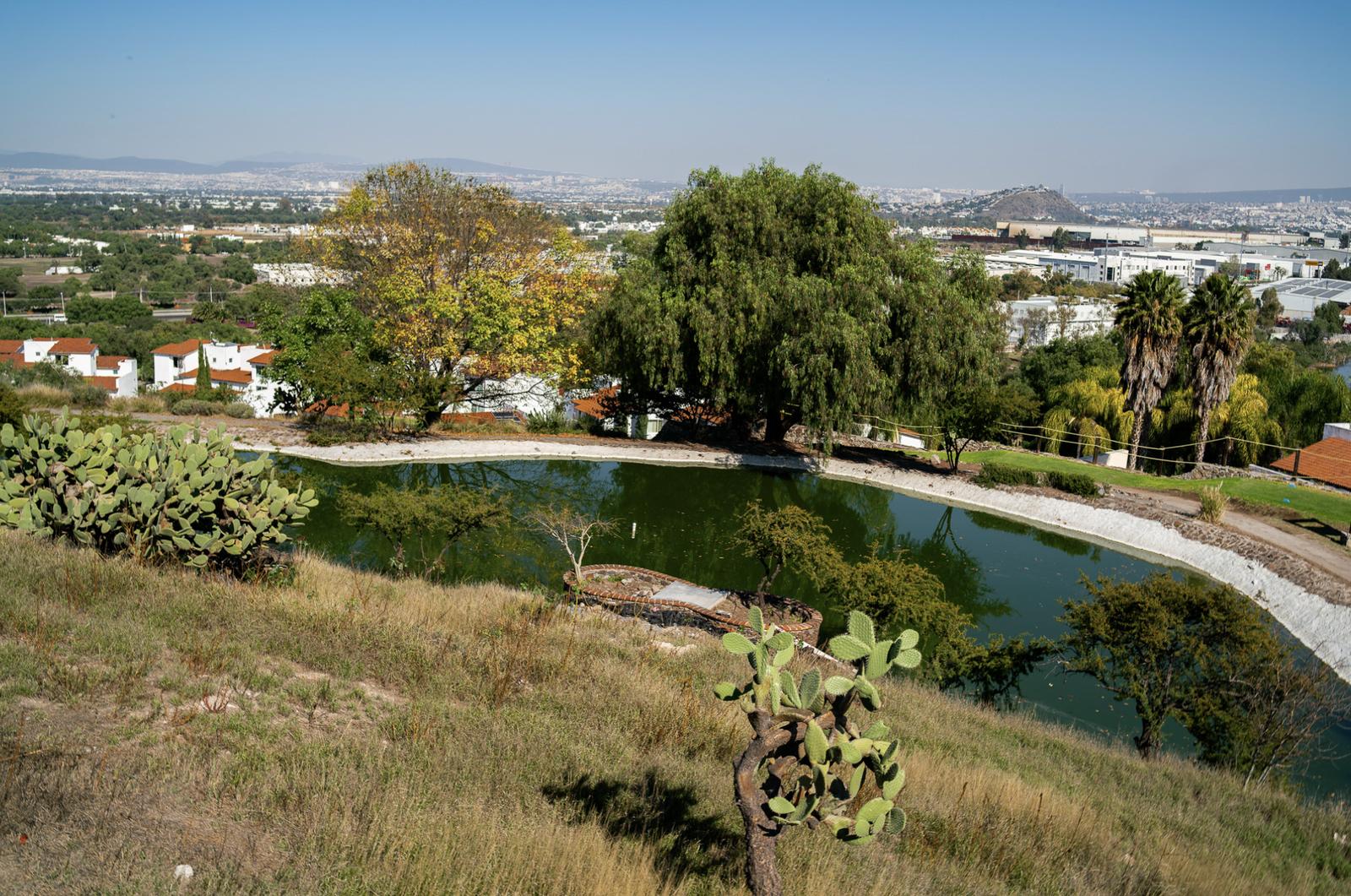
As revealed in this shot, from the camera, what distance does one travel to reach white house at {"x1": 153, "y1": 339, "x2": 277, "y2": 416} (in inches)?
1358

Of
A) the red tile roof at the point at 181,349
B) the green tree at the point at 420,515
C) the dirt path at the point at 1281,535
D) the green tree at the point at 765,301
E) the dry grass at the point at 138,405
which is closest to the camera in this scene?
the green tree at the point at 420,515

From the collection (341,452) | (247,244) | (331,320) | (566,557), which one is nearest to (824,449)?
(566,557)

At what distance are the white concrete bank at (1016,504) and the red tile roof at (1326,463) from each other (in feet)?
23.3

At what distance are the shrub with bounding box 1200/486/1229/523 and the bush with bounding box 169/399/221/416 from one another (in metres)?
23.8

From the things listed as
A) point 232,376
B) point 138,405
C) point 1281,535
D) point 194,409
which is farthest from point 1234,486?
point 232,376

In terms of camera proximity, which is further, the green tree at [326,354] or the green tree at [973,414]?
the green tree at [326,354]

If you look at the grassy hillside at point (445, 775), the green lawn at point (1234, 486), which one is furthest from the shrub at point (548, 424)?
the grassy hillside at point (445, 775)

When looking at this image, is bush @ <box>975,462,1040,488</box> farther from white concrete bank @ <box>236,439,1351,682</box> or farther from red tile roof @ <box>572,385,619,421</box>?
red tile roof @ <box>572,385,619,421</box>

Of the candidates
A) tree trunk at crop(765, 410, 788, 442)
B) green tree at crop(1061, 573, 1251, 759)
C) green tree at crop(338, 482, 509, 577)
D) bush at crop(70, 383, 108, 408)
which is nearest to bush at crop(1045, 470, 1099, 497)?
tree trunk at crop(765, 410, 788, 442)

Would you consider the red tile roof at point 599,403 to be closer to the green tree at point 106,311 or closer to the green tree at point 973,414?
the green tree at point 973,414

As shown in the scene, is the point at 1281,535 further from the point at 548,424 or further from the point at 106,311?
the point at 106,311

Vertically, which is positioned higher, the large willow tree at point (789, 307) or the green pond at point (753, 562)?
the large willow tree at point (789, 307)

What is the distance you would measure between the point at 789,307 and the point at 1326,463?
1413cm

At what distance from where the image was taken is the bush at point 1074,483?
824 inches
